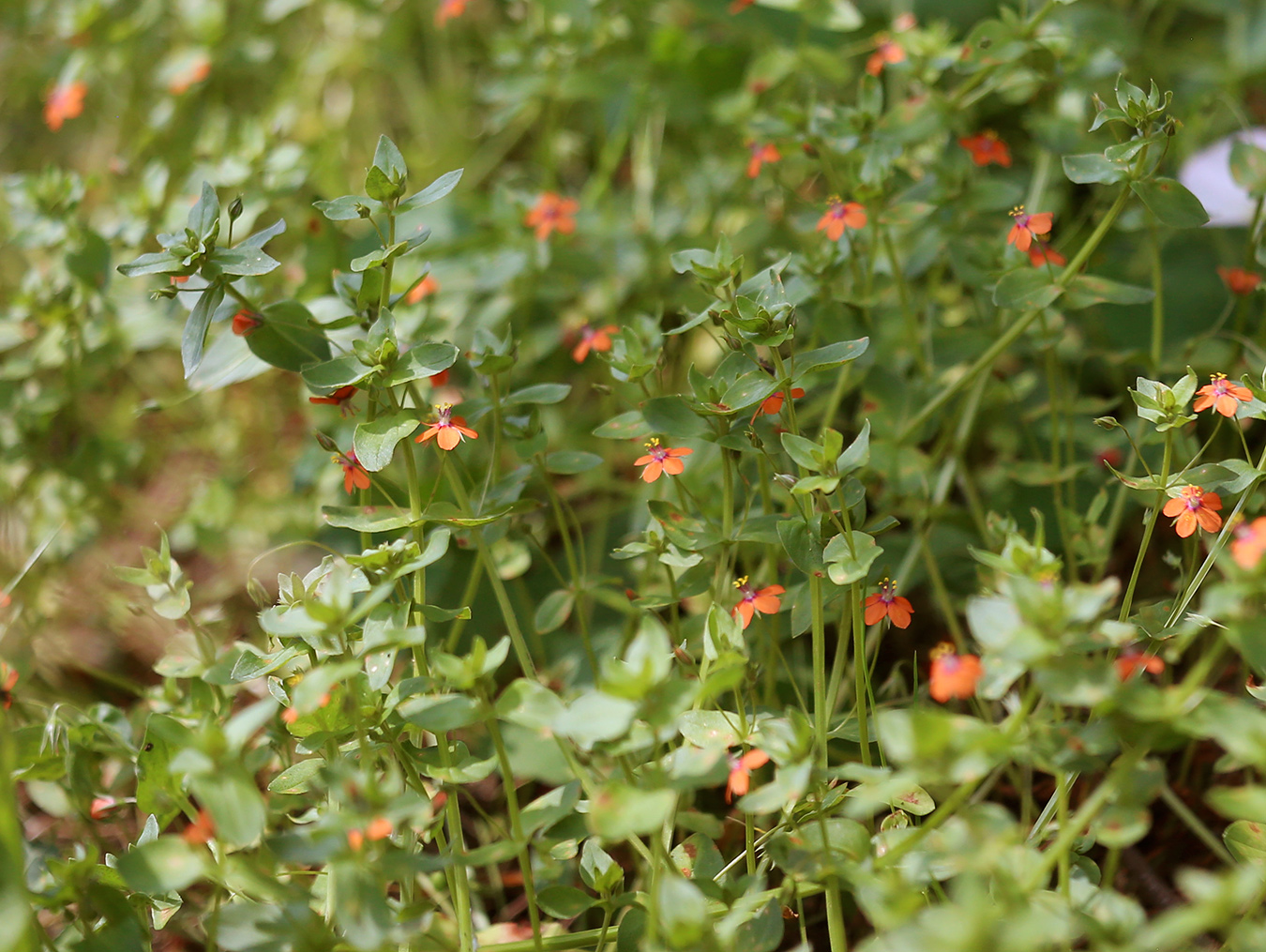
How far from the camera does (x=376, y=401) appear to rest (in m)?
0.97

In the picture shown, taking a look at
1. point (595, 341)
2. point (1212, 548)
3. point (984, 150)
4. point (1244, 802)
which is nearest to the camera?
point (1244, 802)

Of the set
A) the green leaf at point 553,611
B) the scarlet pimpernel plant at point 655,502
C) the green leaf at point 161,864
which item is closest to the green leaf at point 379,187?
the scarlet pimpernel plant at point 655,502

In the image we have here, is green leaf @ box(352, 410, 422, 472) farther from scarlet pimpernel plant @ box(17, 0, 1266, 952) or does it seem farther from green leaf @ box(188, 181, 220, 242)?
green leaf @ box(188, 181, 220, 242)

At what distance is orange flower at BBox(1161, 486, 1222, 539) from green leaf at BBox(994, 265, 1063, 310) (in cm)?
26

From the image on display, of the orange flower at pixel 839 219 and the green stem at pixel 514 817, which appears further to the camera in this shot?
the orange flower at pixel 839 219

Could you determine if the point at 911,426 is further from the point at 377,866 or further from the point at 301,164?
the point at 301,164

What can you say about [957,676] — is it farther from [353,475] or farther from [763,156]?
[763,156]

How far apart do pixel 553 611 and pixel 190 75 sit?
1298 mm

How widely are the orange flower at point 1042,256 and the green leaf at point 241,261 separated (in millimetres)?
820

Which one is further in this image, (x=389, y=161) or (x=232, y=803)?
(x=389, y=161)

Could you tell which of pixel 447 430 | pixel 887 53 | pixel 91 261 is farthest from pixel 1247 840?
pixel 91 261

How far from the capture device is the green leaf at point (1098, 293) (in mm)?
1086

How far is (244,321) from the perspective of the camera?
1058 mm

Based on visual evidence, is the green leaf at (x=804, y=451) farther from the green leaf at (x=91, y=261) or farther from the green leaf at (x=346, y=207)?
the green leaf at (x=91, y=261)
